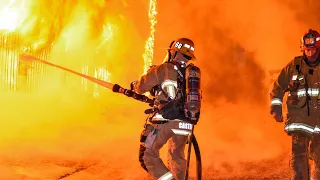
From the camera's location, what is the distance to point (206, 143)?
7.66 meters

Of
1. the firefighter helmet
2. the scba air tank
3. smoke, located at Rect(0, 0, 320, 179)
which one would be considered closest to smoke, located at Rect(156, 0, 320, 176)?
smoke, located at Rect(0, 0, 320, 179)

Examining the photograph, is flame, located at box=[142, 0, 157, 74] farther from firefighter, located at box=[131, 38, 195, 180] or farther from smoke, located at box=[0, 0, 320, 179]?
firefighter, located at box=[131, 38, 195, 180]

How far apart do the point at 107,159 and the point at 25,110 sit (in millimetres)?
3843

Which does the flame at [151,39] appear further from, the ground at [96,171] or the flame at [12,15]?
the ground at [96,171]

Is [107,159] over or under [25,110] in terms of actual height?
under

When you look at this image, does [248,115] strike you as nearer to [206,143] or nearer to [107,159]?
[206,143]

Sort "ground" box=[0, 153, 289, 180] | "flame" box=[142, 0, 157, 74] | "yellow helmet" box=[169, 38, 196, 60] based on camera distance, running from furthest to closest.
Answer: "flame" box=[142, 0, 157, 74] → "ground" box=[0, 153, 289, 180] → "yellow helmet" box=[169, 38, 196, 60]

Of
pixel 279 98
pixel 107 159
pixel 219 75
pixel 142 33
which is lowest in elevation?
pixel 107 159

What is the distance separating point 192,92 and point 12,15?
719 centimetres

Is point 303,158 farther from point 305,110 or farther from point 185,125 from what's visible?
point 185,125

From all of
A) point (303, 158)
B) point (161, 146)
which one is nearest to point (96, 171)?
point (161, 146)

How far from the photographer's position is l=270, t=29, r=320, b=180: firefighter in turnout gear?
4.08 m

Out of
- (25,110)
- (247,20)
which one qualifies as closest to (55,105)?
(25,110)

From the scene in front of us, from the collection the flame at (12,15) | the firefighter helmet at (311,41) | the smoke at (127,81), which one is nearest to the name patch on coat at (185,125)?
the smoke at (127,81)
